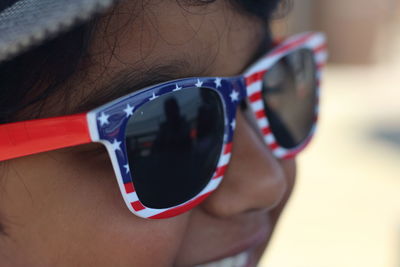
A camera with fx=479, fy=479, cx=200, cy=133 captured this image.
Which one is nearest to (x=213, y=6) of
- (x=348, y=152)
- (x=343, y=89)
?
(x=348, y=152)

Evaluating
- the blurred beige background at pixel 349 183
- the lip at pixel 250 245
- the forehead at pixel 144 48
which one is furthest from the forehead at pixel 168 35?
the blurred beige background at pixel 349 183

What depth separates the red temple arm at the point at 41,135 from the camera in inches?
35.7

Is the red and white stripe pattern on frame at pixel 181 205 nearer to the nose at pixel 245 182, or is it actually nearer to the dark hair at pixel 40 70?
the nose at pixel 245 182

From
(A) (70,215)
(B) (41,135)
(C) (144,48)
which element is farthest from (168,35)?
(A) (70,215)

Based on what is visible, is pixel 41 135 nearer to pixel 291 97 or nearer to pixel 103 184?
pixel 103 184

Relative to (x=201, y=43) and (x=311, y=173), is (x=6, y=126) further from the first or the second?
(x=311, y=173)

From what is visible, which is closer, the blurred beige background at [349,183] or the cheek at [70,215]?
the cheek at [70,215]

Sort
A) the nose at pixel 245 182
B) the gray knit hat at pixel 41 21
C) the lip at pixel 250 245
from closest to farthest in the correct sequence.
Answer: the gray knit hat at pixel 41 21, the nose at pixel 245 182, the lip at pixel 250 245

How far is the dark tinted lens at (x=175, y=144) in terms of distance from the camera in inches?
38.7

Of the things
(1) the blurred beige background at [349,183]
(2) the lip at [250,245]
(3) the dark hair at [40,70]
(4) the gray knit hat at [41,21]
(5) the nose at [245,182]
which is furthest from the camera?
(1) the blurred beige background at [349,183]

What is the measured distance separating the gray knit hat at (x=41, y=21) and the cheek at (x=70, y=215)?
0.87ft

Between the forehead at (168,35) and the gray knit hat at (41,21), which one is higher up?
the gray knit hat at (41,21)

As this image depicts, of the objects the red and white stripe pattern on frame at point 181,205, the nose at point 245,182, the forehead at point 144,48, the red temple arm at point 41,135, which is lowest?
the nose at point 245,182

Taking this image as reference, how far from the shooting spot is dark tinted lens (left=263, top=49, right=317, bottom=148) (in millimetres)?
1374
